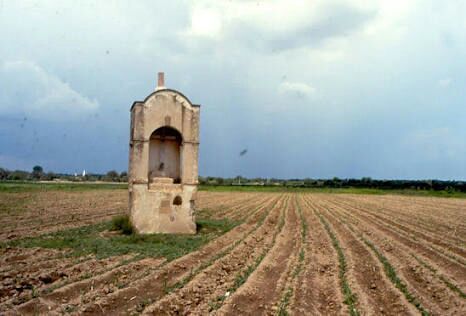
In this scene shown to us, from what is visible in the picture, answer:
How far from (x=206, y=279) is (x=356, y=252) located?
614 centimetres

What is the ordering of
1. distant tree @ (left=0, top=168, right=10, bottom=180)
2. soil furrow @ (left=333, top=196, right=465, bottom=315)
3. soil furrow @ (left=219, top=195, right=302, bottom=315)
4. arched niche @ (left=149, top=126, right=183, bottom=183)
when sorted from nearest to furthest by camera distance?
soil furrow @ (left=219, top=195, right=302, bottom=315) < soil furrow @ (left=333, top=196, right=465, bottom=315) < arched niche @ (left=149, top=126, right=183, bottom=183) < distant tree @ (left=0, top=168, right=10, bottom=180)

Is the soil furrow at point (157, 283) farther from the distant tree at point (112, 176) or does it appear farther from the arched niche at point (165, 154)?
the distant tree at point (112, 176)

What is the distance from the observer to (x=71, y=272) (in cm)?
1016

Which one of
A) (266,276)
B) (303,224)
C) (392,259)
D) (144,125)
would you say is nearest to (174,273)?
(266,276)

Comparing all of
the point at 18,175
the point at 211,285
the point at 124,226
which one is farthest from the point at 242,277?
the point at 18,175

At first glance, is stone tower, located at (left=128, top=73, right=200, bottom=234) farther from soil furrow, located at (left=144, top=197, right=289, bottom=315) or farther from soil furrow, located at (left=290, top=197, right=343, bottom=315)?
→ soil furrow, located at (left=290, top=197, right=343, bottom=315)

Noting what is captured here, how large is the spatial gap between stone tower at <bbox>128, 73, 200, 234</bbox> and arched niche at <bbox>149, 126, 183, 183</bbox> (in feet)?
2.90

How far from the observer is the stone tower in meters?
16.4

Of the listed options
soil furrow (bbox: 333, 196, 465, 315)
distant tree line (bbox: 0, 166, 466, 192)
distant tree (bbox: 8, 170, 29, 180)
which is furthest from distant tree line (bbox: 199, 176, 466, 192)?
soil furrow (bbox: 333, 196, 465, 315)

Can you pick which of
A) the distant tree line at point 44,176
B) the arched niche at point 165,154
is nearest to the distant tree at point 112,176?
the distant tree line at point 44,176

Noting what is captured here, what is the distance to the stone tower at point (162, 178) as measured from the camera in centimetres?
1638

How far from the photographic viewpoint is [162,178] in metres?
17.3

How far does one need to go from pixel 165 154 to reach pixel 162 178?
66.0 inches

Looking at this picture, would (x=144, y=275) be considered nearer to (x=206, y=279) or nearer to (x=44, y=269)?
(x=206, y=279)
